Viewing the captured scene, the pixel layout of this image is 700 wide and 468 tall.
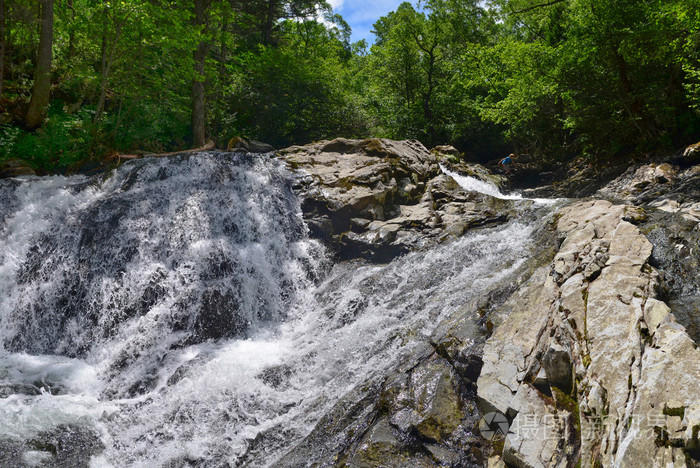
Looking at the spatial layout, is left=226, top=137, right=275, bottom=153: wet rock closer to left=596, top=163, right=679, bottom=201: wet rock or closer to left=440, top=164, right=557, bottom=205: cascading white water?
A: left=440, top=164, right=557, bottom=205: cascading white water

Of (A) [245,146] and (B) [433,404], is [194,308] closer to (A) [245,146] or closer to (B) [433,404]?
(B) [433,404]

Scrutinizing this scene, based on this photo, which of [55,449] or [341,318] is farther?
[341,318]

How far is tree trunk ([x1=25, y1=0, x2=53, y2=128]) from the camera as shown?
454 inches

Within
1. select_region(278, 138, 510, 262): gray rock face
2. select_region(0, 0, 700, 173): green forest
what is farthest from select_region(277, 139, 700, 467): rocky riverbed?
select_region(0, 0, 700, 173): green forest

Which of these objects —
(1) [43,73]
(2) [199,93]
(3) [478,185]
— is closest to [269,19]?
(2) [199,93]

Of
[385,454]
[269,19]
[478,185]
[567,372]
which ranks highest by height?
[269,19]

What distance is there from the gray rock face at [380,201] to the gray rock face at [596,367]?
4525 millimetres

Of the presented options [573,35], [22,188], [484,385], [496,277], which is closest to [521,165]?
[573,35]

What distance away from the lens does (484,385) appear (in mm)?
4941

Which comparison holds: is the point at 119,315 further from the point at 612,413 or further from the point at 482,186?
the point at 482,186

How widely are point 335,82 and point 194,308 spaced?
14.8 meters

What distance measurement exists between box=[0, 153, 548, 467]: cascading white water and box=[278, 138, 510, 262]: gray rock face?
63 centimetres

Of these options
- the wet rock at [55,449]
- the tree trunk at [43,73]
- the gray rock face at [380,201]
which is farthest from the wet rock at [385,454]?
the tree trunk at [43,73]

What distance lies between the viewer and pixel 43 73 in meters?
11.7
